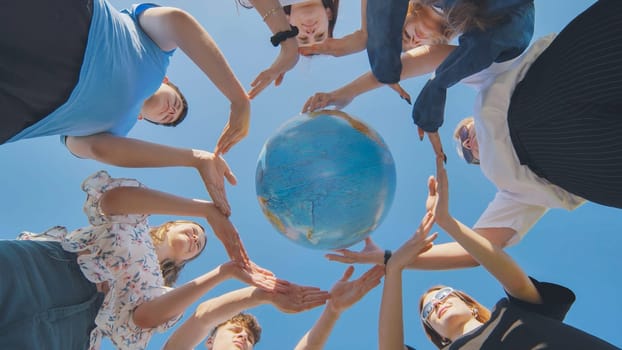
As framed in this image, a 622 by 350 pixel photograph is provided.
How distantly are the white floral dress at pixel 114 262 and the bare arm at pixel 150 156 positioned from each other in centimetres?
26

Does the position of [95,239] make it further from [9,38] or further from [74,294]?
[9,38]

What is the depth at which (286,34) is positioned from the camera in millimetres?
2914

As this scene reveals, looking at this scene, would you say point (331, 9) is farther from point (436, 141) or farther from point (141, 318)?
point (141, 318)

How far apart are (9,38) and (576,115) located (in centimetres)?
292

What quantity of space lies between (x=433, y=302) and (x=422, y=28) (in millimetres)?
2732

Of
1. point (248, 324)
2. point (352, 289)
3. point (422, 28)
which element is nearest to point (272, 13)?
point (422, 28)

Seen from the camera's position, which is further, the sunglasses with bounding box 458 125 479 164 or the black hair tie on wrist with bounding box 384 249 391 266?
the sunglasses with bounding box 458 125 479 164

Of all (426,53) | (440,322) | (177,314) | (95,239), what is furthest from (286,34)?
(440,322)

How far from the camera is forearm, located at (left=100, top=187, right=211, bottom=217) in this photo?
10.1 feet

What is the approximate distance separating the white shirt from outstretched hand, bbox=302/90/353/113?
995mm

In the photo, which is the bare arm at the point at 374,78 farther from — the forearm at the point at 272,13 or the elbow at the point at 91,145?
the elbow at the point at 91,145

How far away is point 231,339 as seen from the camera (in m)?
4.38

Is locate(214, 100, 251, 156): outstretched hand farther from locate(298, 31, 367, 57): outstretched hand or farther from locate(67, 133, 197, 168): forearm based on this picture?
locate(298, 31, 367, 57): outstretched hand

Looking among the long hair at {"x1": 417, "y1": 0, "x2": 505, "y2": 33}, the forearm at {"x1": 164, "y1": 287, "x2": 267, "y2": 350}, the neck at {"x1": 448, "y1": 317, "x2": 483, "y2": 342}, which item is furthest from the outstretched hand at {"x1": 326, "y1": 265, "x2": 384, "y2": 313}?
the long hair at {"x1": 417, "y1": 0, "x2": 505, "y2": 33}
